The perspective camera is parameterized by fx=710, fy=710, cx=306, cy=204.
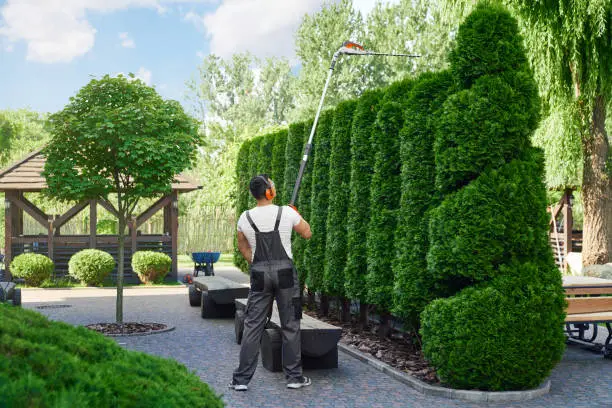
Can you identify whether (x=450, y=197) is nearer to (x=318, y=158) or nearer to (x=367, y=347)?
(x=367, y=347)

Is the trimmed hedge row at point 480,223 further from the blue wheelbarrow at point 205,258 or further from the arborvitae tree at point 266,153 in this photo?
the blue wheelbarrow at point 205,258

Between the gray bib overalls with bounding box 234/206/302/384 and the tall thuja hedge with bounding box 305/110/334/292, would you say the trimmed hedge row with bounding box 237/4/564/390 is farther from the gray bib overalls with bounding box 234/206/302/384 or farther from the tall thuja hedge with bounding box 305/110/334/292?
the tall thuja hedge with bounding box 305/110/334/292

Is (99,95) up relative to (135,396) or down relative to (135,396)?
up

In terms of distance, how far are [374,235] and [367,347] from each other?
1.43m

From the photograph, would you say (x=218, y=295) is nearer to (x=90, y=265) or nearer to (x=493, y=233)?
(x=493, y=233)

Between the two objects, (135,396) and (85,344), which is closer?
(135,396)

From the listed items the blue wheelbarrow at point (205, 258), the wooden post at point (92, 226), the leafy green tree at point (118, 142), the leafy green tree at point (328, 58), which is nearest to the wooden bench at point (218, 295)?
the leafy green tree at point (118, 142)

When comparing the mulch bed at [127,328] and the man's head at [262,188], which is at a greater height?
the man's head at [262,188]

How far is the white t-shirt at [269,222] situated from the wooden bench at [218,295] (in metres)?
4.78

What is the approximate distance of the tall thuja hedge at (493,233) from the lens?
21.0 feet

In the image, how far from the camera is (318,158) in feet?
38.2

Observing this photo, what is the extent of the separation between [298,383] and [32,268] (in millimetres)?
13227

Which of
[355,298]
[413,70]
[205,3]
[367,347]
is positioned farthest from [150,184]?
[205,3]

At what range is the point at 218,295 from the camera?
11.5 m
